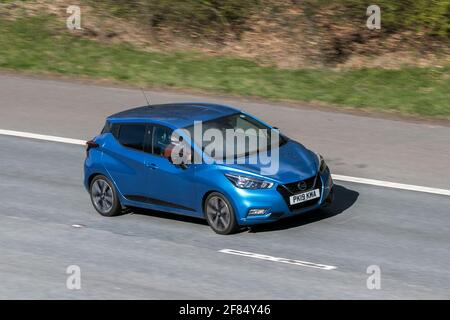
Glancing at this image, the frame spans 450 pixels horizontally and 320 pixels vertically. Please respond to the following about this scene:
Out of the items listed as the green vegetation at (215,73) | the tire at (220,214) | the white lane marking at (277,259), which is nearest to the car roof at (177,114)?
the tire at (220,214)

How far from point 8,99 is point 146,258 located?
990cm

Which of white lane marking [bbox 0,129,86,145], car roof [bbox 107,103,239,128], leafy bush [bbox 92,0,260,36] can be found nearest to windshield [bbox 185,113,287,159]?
car roof [bbox 107,103,239,128]

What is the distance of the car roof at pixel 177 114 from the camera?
15.1 meters

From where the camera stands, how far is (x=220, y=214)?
14.5m

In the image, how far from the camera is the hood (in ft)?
46.8

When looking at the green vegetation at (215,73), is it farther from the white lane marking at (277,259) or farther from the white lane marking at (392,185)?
the white lane marking at (277,259)

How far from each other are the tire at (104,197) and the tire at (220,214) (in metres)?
1.77

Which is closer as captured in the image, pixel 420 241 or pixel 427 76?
pixel 420 241

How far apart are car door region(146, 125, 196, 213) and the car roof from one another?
19 centimetres

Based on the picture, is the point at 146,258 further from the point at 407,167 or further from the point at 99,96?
the point at 99,96

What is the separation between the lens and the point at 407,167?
17766 millimetres

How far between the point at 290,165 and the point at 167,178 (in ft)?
5.87

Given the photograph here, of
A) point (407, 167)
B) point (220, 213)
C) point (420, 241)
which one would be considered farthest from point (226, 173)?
point (407, 167)
